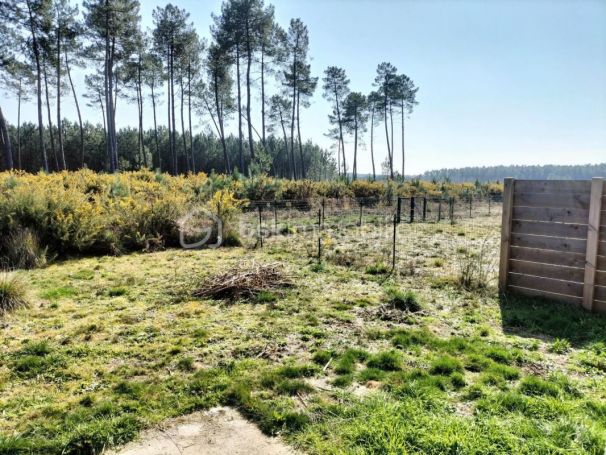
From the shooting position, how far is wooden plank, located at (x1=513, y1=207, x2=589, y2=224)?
4212 mm

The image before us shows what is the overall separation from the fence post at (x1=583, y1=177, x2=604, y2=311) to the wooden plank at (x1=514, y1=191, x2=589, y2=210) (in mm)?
101

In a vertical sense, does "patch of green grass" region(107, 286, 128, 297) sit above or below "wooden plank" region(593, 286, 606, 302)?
below

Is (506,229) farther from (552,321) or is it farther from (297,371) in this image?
(297,371)

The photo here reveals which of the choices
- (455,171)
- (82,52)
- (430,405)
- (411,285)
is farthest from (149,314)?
(455,171)

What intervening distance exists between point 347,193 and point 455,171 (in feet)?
268

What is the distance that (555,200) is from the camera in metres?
4.43

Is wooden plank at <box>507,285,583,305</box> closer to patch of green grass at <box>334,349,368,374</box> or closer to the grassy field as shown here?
the grassy field

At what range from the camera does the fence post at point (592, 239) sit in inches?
158

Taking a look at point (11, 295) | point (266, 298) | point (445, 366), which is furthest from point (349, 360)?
point (11, 295)

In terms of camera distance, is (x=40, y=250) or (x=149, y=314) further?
(x=40, y=250)

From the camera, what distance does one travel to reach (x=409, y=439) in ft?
6.44

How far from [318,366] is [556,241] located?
3.31m

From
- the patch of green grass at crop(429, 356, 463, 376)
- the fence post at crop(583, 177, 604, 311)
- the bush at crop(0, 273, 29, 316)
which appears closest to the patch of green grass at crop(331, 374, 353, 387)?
the patch of green grass at crop(429, 356, 463, 376)

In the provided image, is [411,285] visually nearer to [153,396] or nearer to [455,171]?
[153,396]
